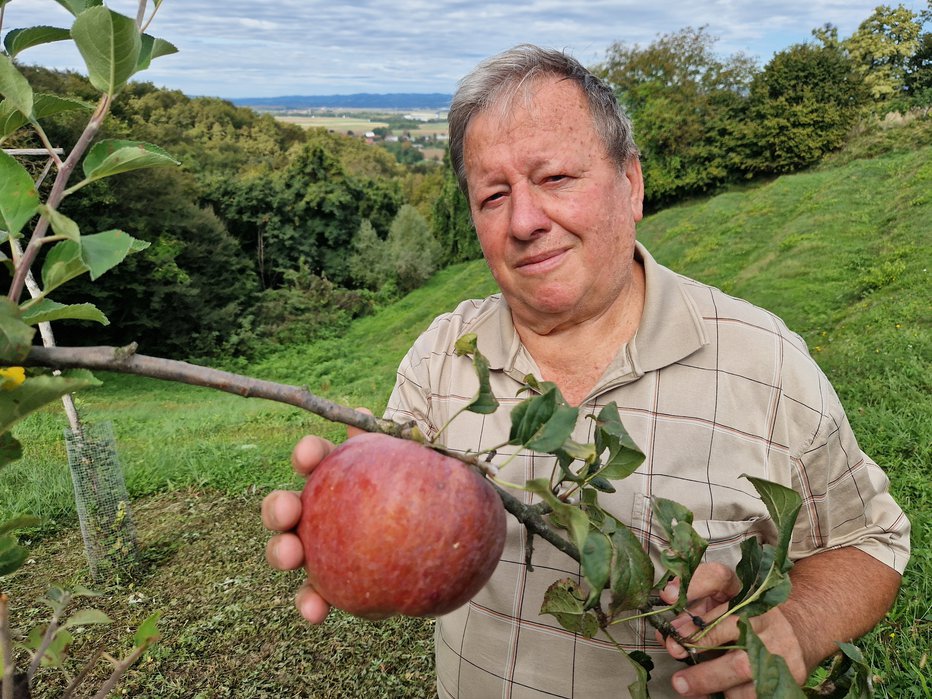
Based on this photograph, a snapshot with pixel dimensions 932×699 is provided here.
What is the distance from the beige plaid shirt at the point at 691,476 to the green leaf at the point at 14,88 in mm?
1107

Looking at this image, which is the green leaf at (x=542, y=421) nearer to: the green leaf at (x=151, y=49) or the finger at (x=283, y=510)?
the finger at (x=283, y=510)

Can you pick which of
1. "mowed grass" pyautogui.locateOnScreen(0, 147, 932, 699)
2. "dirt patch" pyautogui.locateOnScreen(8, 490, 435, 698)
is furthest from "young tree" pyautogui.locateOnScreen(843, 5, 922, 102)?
"dirt patch" pyautogui.locateOnScreen(8, 490, 435, 698)

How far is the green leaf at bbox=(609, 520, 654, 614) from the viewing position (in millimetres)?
773

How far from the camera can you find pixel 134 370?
60 cm

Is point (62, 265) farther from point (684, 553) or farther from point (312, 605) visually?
point (684, 553)

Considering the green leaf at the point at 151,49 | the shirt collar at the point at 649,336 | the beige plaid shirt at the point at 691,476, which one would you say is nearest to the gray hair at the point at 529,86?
the shirt collar at the point at 649,336

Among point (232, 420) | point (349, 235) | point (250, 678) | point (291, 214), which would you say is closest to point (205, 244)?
point (291, 214)

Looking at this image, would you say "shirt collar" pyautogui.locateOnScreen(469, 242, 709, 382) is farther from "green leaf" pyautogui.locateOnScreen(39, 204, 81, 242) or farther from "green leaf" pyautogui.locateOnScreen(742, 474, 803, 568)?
"green leaf" pyautogui.locateOnScreen(39, 204, 81, 242)

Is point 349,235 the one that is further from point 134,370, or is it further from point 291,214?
point 134,370

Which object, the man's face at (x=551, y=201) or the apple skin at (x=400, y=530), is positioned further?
the man's face at (x=551, y=201)

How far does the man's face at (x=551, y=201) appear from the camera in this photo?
1442mm

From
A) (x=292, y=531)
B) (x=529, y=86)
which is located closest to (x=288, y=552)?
(x=292, y=531)

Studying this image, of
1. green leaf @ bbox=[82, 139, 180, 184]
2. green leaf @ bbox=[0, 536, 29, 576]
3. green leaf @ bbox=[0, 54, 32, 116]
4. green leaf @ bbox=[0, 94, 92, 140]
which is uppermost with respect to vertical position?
green leaf @ bbox=[0, 54, 32, 116]

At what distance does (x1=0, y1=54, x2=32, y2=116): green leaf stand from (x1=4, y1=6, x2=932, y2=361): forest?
42.0 feet
